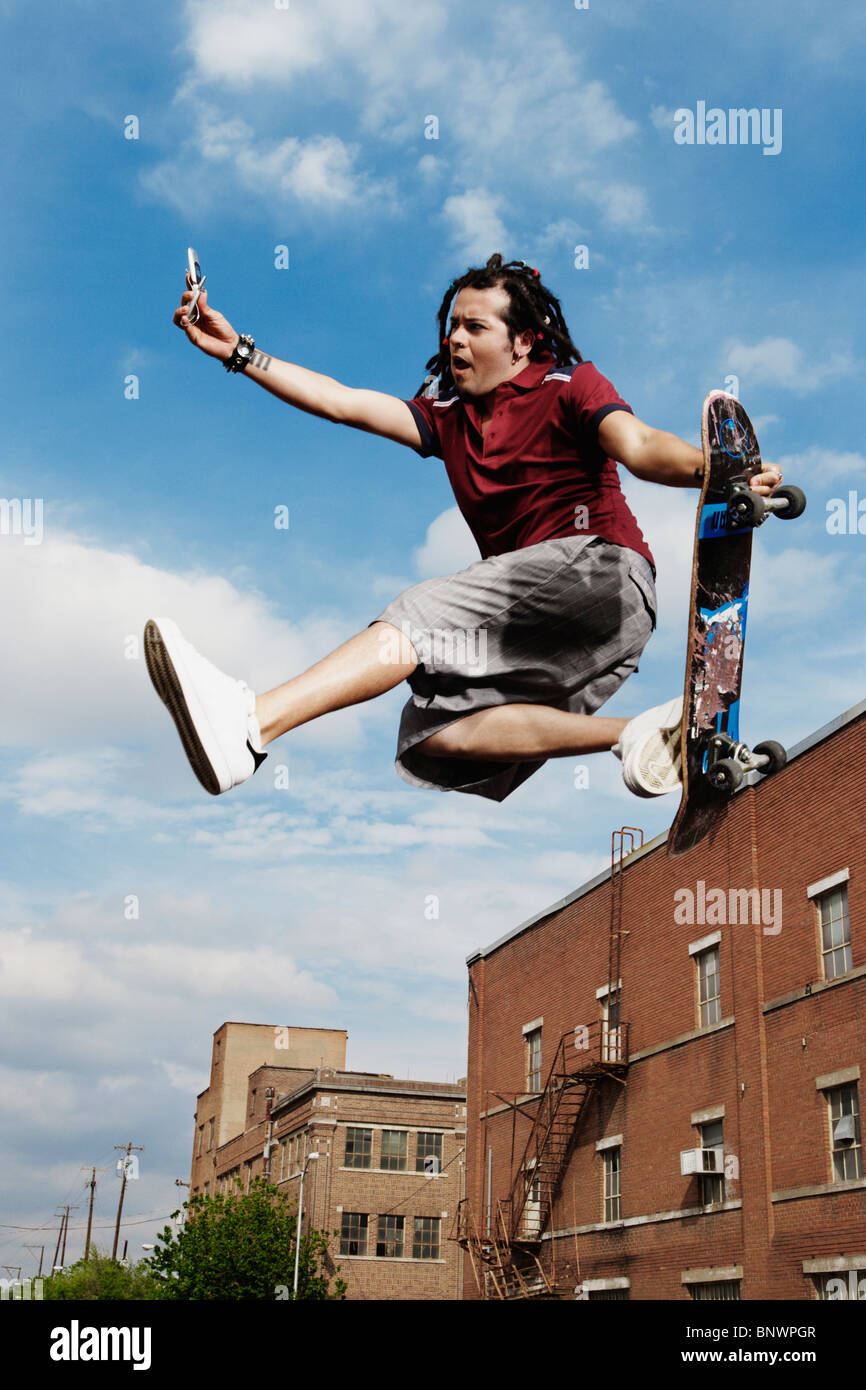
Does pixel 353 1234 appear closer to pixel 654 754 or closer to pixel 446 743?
pixel 446 743

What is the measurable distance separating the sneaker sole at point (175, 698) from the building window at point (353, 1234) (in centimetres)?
4960

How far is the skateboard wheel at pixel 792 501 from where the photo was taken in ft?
15.1

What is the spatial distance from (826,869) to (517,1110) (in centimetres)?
1315

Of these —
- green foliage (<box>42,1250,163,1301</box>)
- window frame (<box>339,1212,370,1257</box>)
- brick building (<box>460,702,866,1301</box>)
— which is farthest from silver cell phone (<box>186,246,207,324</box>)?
green foliage (<box>42,1250,163,1301</box>)

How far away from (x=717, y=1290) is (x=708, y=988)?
225 inches

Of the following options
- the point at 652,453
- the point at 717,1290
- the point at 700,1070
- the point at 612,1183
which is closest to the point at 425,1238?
the point at 612,1183

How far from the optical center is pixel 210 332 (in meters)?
5.15

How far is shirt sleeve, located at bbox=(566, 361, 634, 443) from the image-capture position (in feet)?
15.3

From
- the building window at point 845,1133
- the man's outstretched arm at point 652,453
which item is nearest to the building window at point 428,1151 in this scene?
the building window at point 845,1133

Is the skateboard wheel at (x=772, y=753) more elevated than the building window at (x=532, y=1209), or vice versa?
the skateboard wheel at (x=772, y=753)

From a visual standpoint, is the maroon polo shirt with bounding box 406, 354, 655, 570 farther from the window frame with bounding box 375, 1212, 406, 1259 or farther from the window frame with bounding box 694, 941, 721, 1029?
the window frame with bounding box 375, 1212, 406, 1259

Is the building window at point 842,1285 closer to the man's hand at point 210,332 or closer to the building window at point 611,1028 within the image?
the building window at point 611,1028
